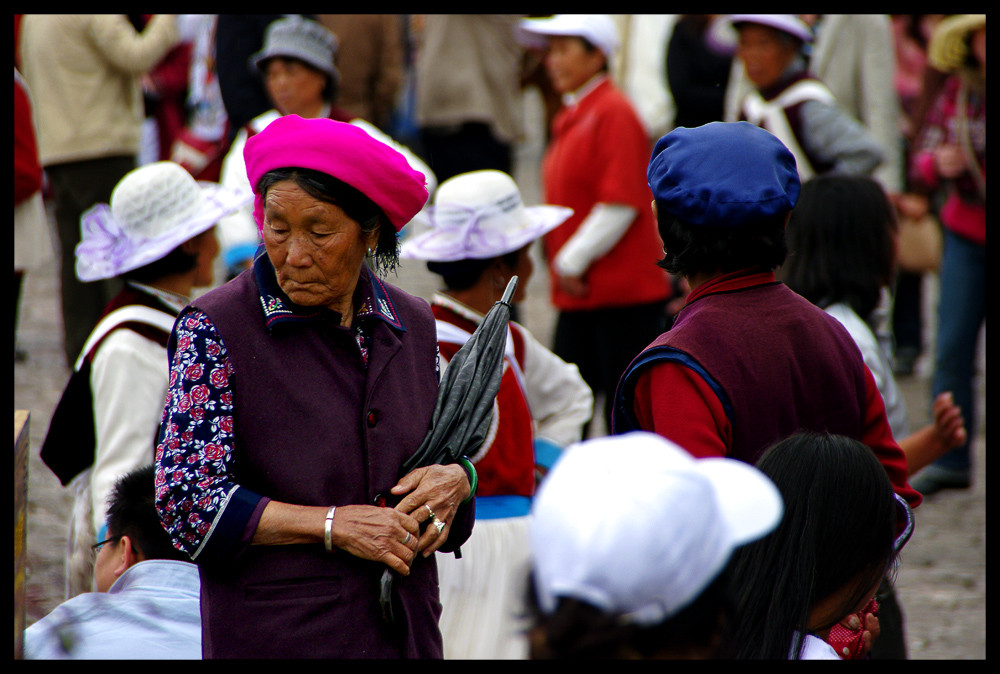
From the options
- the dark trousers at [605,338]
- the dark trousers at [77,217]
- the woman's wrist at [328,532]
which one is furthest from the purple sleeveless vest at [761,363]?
the dark trousers at [77,217]

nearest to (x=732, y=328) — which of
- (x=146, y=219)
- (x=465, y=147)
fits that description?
(x=146, y=219)

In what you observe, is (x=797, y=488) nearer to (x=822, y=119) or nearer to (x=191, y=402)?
(x=191, y=402)

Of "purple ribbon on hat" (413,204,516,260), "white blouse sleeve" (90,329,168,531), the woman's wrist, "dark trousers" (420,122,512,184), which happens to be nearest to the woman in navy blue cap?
the woman's wrist

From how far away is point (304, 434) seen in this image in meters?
2.09

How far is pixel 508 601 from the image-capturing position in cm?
317

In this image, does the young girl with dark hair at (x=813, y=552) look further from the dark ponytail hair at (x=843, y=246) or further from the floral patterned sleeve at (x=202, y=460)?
the dark ponytail hair at (x=843, y=246)

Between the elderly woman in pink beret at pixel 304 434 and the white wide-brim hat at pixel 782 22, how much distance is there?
310 cm

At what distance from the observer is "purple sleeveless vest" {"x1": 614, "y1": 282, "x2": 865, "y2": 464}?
7.14 feet

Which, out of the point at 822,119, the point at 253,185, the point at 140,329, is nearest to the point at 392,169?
the point at 253,185

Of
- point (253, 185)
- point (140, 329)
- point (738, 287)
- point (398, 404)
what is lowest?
point (140, 329)

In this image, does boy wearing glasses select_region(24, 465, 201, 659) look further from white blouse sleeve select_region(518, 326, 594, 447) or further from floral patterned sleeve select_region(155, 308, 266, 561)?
white blouse sleeve select_region(518, 326, 594, 447)

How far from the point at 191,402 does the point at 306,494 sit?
26 centimetres

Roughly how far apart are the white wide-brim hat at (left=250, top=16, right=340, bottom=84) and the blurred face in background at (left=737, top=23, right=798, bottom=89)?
72.8 inches
